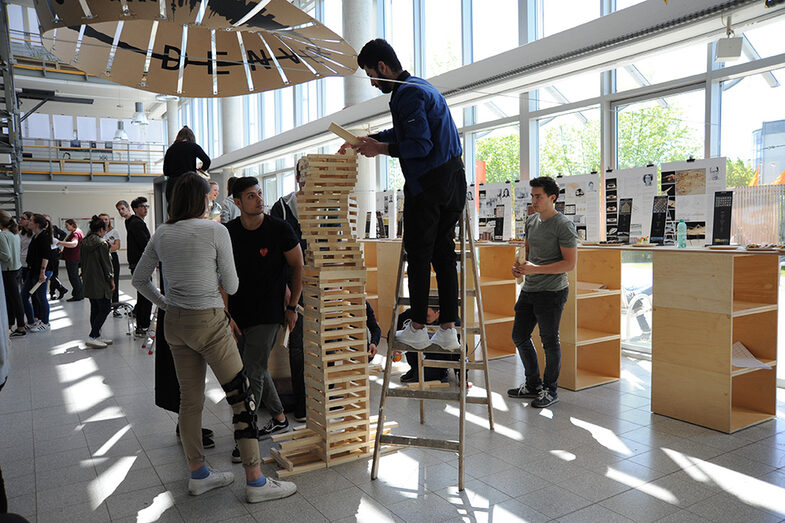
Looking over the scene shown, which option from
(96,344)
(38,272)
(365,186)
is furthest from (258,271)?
(365,186)

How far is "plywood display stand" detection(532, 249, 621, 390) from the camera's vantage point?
16.4ft

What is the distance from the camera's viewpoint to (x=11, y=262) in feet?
24.1

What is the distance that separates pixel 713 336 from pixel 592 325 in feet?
5.23

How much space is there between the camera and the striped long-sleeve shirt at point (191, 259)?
279 centimetres

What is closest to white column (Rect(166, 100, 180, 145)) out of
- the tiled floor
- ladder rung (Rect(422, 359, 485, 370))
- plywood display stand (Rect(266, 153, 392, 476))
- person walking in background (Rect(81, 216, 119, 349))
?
person walking in background (Rect(81, 216, 119, 349))

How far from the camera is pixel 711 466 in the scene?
334 centimetres

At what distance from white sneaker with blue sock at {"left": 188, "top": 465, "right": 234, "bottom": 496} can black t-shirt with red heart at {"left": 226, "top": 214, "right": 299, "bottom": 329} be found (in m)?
0.85

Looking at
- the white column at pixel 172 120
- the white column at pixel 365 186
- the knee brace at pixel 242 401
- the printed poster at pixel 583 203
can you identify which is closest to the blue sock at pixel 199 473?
the knee brace at pixel 242 401

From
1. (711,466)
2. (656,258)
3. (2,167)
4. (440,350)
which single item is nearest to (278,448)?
(440,350)

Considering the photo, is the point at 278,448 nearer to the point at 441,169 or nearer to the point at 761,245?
the point at 441,169

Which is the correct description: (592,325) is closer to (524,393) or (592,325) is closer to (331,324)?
(524,393)

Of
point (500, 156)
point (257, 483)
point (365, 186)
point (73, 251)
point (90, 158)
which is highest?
point (90, 158)

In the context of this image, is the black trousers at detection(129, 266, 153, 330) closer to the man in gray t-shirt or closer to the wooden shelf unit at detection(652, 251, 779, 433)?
the man in gray t-shirt

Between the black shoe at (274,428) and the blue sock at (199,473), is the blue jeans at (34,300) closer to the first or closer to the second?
the black shoe at (274,428)
